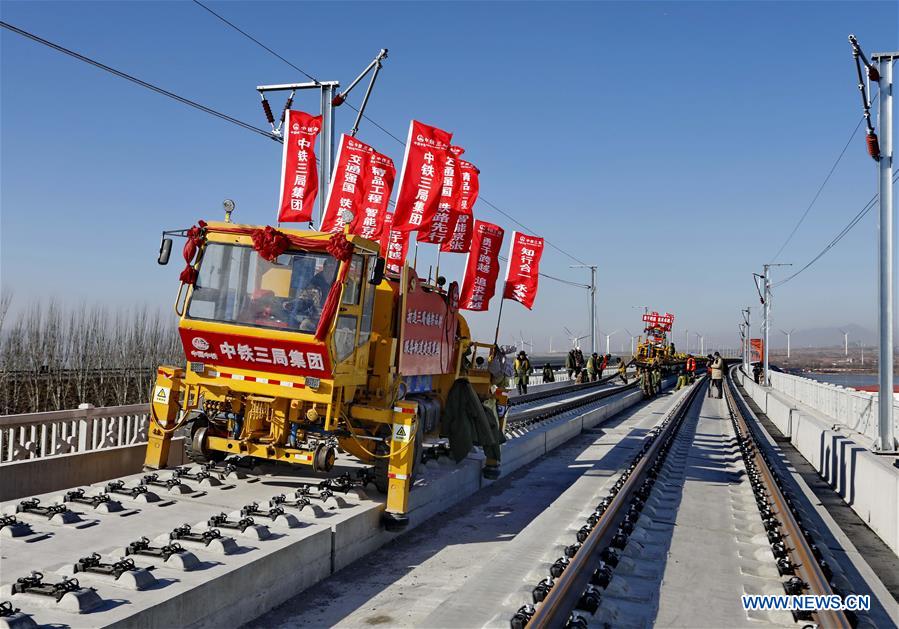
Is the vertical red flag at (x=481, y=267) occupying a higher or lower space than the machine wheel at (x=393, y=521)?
higher

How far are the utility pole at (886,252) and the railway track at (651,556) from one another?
141 inches

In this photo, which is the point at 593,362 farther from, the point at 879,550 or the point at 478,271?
the point at 879,550

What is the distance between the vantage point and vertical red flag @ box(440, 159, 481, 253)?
54.7ft

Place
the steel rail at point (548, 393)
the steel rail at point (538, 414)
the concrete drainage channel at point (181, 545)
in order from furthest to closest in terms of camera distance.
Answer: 1. the steel rail at point (548, 393)
2. the steel rail at point (538, 414)
3. the concrete drainage channel at point (181, 545)

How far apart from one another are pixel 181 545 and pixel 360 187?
1088cm

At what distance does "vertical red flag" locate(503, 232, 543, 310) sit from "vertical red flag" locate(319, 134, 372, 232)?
615cm

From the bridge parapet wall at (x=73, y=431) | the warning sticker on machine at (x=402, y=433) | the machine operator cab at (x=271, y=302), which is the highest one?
the machine operator cab at (x=271, y=302)

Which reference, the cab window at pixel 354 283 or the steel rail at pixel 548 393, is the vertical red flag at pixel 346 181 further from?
the steel rail at pixel 548 393

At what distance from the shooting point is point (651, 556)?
24.0ft

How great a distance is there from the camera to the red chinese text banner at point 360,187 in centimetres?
1559

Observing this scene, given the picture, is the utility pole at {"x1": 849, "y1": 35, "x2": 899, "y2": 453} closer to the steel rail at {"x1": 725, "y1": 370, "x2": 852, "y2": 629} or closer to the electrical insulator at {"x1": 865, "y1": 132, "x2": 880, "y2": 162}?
the electrical insulator at {"x1": 865, "y1": 132, "x2": 880, "y2": 162}

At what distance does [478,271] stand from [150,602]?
1553 cm

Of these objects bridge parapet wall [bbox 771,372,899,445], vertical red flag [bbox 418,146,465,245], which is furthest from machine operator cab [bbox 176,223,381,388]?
bridge parapet wall [bbox 771,372,899,445]

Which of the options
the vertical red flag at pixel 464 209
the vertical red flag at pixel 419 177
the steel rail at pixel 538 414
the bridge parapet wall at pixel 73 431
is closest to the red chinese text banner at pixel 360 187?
the vertical red flag at pixel 419 177
